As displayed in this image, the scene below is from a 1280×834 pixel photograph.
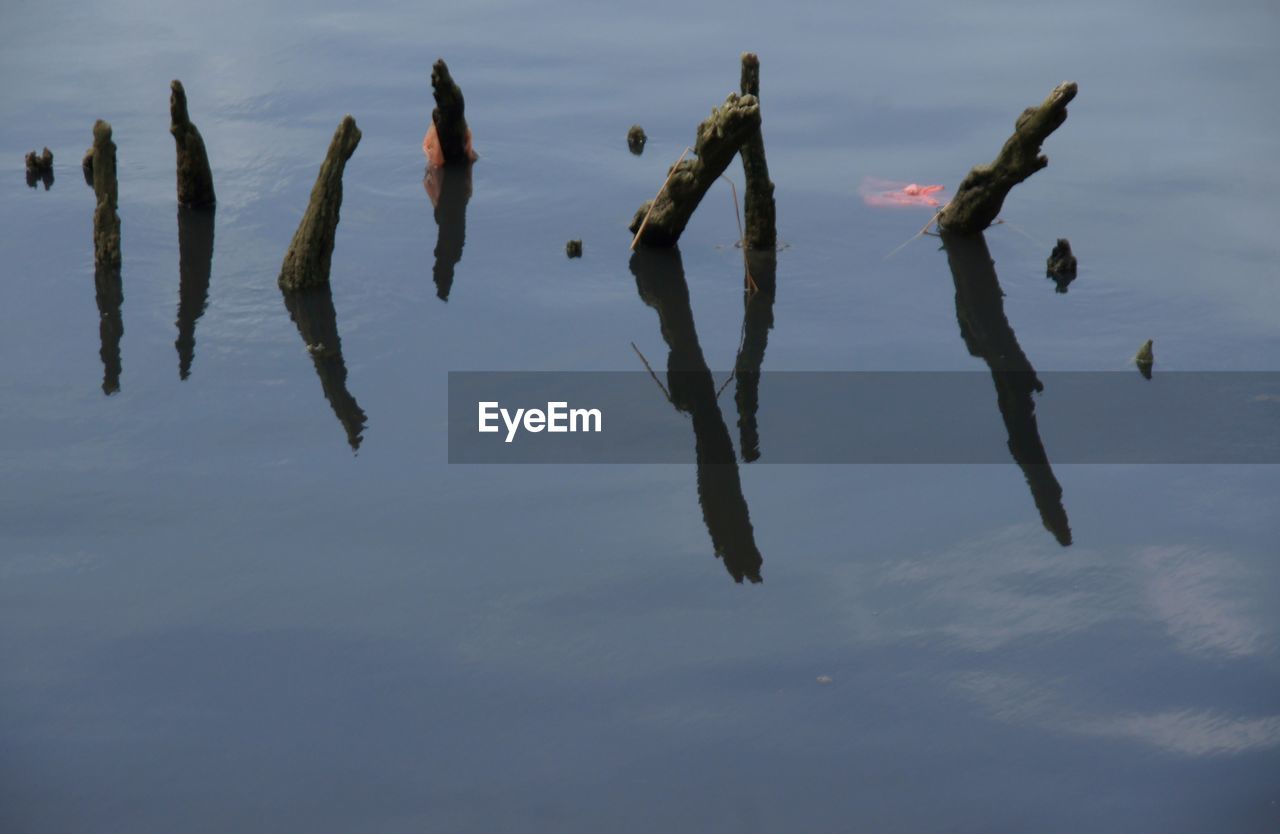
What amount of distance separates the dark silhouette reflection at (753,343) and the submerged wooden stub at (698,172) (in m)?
1.09

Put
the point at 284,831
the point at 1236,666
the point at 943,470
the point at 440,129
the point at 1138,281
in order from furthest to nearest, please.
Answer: the point at 440,129
the point at 1138,281
the point at 943,470
the point at 1236,666
the point at 284,831

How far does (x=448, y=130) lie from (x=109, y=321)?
5.89 m

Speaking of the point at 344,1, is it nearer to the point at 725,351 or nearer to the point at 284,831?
the point at 725,351

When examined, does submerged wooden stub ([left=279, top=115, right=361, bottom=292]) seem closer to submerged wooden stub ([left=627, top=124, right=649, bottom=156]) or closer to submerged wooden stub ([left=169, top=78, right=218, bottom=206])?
submerged wooden stub ([left=169, top=78, right=218, bottom=206])

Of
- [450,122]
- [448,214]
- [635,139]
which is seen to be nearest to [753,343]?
[448,214]

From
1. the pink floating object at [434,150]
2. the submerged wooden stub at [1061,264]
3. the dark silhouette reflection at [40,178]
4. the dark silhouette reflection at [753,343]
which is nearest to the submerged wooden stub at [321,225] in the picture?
the pink floating object at [434,150]

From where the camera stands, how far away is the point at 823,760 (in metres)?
11.2

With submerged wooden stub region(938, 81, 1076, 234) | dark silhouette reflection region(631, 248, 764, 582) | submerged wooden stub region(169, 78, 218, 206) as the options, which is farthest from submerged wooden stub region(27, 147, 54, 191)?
submerged wooden stub region(938, 81, 1076, 234)

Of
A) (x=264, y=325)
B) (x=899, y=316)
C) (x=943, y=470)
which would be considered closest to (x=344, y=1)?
(x=264, y=325)

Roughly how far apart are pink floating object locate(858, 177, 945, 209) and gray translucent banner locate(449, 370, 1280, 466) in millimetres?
4556

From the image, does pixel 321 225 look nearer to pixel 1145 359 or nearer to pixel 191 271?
pixel 191 271

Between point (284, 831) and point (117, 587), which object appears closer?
point (284, 831)

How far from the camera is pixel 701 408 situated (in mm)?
16062

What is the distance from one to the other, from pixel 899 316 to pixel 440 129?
288 inches
